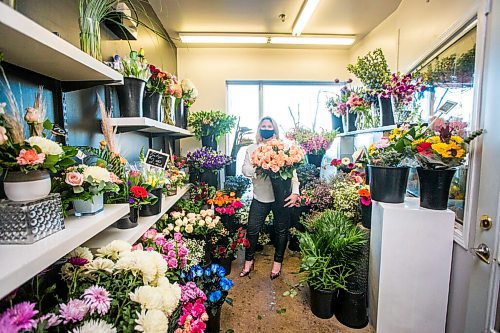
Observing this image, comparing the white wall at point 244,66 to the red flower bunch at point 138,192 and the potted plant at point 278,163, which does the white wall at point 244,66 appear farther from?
the red flower bunch at point 138,192

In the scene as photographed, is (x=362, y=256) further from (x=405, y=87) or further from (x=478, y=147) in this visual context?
(x=405, y=87)

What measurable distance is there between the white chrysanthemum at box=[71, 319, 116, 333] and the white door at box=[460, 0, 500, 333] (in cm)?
169

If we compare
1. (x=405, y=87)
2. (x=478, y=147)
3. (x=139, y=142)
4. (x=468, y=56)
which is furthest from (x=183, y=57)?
(x=478, y=147)

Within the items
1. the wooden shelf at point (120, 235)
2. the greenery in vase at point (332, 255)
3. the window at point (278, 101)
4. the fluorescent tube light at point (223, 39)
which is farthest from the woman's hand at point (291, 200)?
the fluorescent tube light at point (223, 39)

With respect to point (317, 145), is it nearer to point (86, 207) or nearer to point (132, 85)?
point (132, 85)

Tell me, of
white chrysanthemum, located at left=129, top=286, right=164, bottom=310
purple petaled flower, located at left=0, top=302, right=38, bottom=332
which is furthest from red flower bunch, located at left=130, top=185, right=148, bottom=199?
purple petaled flower, located at left=0, top=302, right=38, bottom=332

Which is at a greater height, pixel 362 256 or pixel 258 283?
pixel 362 256

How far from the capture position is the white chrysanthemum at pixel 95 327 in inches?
26.1

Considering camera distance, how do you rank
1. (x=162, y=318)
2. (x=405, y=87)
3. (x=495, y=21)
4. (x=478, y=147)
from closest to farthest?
1. (x=162, y=318)
2. (x=495, y=21)
3. (x=478, y=147)
4. (x=405, y=87)

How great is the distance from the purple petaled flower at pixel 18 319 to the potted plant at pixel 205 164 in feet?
7.38

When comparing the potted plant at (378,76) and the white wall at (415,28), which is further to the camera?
the potted plant at (378,76)

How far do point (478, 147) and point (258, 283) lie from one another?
6.77 feet

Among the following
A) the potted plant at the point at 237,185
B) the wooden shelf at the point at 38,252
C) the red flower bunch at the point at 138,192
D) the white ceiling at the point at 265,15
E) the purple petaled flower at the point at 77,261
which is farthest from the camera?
the potted plant at the point at 237,185

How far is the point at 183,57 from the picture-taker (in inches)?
151
